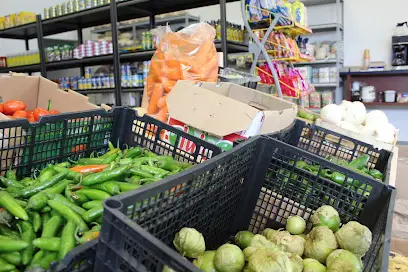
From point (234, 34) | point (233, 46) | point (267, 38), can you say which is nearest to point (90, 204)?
point (267, 38)

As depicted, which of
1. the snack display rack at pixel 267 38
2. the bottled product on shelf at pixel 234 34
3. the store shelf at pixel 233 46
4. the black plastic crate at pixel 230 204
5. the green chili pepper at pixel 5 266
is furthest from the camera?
the bottled product on shelf at pixel 234 34

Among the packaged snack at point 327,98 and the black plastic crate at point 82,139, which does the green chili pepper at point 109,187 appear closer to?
the black plastic crate at point 82,139

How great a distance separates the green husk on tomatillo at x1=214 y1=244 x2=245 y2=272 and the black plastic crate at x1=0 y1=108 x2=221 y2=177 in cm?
53

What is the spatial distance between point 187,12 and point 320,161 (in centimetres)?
557

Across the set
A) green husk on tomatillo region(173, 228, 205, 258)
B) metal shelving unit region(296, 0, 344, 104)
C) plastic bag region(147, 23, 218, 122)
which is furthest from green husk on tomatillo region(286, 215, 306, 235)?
metal shelving unit region(296, 0, 344, 104)

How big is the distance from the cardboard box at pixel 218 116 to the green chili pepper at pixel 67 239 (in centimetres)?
71

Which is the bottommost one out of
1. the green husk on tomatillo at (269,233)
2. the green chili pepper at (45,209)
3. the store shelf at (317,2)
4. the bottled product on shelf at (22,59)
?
the green husk on tomatillo at (269,233)

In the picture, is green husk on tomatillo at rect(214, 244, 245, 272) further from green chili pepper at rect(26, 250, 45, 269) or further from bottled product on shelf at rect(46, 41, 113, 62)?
bottled product on shelf at rect(46, 41, 113, 62)

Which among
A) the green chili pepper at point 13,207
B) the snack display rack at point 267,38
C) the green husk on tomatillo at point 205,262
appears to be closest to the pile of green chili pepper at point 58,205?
the green chili pepper at point 13,207

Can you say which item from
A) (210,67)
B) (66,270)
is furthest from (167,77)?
(66,270)

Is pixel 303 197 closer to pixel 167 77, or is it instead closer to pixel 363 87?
pixel 167 77

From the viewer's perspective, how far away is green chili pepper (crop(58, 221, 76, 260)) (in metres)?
0.88

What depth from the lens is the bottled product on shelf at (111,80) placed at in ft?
16.3

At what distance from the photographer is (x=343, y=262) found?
37.9 inches
